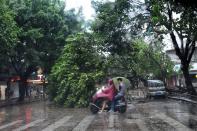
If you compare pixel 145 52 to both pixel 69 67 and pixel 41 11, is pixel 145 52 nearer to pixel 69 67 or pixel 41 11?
pixel 41 11

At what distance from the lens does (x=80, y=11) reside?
52281 millimetres

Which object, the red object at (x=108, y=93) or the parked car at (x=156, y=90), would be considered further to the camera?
the parked car at (x=156, y=90)

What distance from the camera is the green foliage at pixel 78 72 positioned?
34.2m

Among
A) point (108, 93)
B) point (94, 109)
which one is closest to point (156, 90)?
point (108, 93)

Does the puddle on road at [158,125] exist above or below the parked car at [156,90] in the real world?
below

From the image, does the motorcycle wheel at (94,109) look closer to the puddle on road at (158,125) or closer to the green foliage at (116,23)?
the puddle on road at (158,125)

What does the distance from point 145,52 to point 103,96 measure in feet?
100.0

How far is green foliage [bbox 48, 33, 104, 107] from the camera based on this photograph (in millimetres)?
34156

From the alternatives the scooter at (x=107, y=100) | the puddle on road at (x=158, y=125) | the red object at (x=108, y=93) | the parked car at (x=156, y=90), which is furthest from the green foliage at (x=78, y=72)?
the puddle on road at (x=158, y=125)

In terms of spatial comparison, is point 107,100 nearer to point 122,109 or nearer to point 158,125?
point 122,109

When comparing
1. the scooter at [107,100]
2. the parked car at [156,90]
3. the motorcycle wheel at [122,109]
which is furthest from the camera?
the parked car at [156,90]

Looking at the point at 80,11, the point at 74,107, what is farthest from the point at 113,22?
the point at 80,11

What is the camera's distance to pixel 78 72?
35812 millimetres

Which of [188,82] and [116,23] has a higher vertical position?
[116,23]
